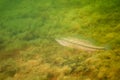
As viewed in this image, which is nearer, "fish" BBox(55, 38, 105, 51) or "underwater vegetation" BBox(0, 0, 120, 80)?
"underwater vegetation" BBox(0, 0, 120, 80)

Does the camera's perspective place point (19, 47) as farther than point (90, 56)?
Yes

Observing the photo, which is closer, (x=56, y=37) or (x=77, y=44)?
(x=77, y=44)

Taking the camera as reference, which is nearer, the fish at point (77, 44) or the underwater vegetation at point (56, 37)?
the underwater vegetation at point (56, 37)

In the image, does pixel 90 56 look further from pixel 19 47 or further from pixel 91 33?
pixel 19 47

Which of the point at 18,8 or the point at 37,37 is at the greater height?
the point at 18,8

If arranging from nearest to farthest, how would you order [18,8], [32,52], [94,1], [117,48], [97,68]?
[97,68]
[117,48]
[32,52]
[94,1]
[18,8]

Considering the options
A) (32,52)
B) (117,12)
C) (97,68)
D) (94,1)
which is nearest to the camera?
(97,68)

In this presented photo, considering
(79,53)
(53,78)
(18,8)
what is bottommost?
(53,78)

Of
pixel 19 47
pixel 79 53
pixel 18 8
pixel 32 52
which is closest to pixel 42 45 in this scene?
pixel 32 52
